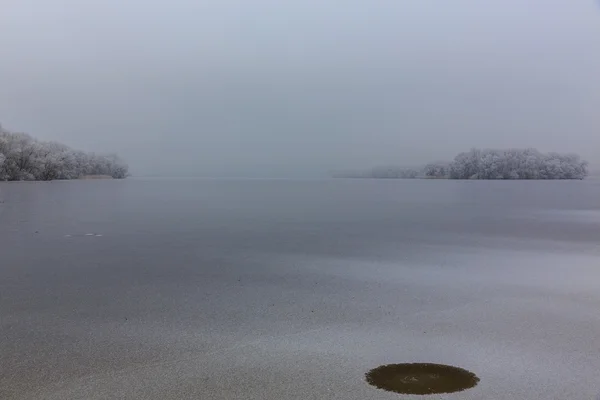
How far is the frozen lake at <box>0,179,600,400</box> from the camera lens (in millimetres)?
3350

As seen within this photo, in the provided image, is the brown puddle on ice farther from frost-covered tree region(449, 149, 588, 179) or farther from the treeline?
frost-covered tree region(449, 149, 588, 179)

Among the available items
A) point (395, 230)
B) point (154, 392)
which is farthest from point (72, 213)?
point (154, 392)

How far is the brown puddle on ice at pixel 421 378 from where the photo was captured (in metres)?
3.25

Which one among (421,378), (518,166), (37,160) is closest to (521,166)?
(518,166)

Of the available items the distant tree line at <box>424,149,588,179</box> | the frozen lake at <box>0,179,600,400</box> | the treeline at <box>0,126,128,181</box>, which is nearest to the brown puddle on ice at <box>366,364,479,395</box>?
the frozen lake at <box>0,179,600,400</box>

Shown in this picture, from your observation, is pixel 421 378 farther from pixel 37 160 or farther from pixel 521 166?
pixel 521 166

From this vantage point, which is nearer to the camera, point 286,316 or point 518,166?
point 286,316

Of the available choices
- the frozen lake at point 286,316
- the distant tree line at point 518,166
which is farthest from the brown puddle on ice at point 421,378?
the distant tree line at point 518,166

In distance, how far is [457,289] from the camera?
5.98 meters

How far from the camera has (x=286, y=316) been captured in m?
4.82

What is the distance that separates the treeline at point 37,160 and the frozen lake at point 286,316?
51.0 meters

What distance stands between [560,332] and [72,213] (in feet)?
48.7

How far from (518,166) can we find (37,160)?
67284mm

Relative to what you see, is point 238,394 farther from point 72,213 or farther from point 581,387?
point 72,213
